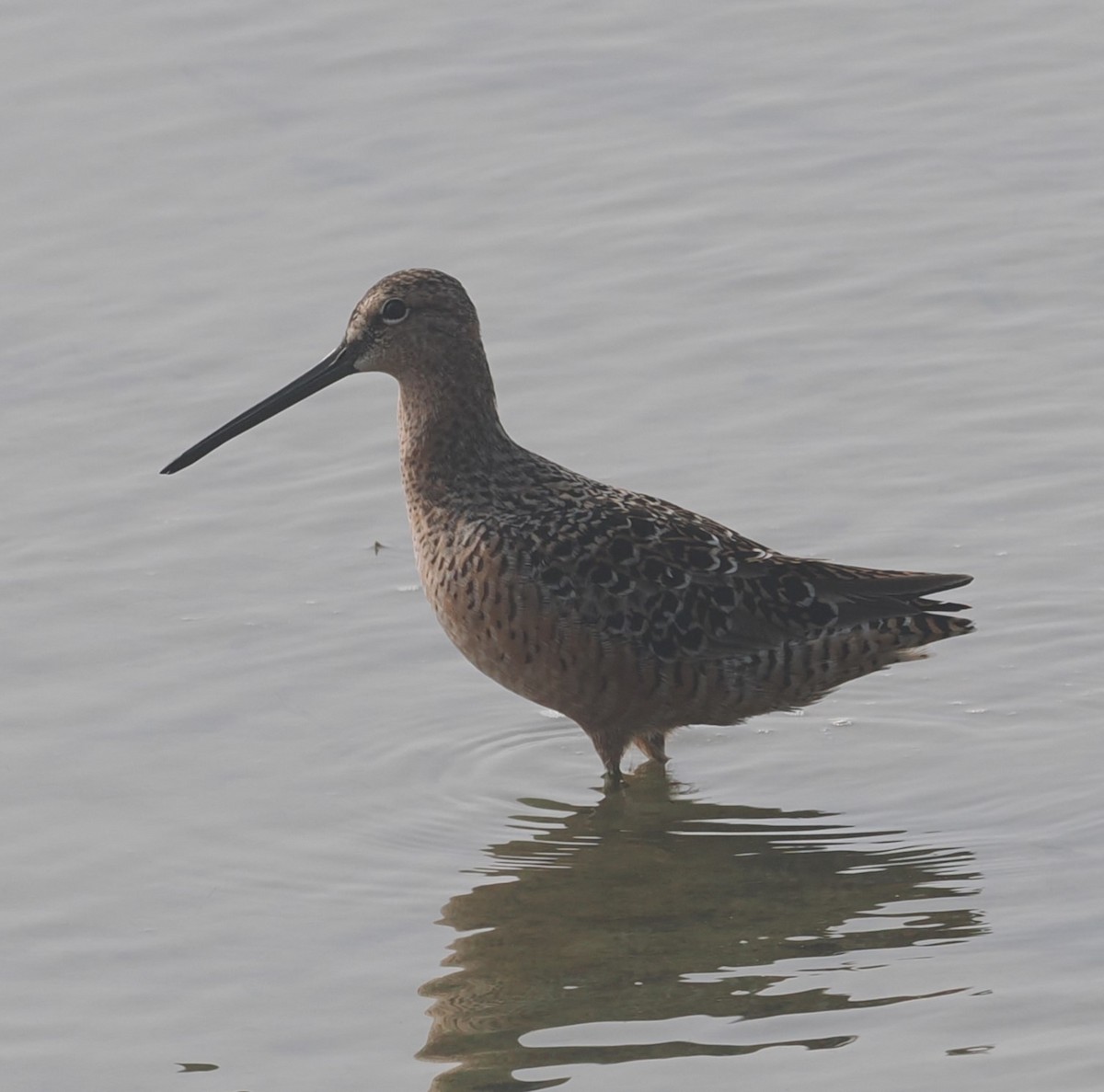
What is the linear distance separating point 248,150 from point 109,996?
670cm

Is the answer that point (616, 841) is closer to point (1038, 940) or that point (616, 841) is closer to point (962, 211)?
point (1038, 940)

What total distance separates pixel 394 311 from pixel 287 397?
524mm

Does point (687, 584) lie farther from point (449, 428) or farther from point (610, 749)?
point (449, 428)

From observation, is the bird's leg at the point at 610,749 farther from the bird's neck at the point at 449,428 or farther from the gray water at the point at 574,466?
the bird's neck at the point at 449,428

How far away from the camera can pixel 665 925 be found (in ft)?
23.9

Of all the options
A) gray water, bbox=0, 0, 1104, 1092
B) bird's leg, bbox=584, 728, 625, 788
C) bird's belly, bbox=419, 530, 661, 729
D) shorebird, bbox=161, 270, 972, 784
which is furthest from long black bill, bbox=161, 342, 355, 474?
bird's leg, bbox=584, 728, 625, 788

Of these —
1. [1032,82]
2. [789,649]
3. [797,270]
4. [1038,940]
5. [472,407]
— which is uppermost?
[1032,82]

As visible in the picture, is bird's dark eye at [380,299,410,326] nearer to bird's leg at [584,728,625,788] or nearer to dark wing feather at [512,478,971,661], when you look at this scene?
dark wing feather at [512,478,971,661]

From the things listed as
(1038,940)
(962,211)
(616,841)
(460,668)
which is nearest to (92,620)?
(460,668)

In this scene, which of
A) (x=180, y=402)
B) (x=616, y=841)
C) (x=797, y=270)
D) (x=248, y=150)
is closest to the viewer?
(x=616, y=841)

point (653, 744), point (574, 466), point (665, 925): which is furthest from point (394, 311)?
point (665, 925)

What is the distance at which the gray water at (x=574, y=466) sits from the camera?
6805 millimetres

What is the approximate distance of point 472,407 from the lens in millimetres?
8586

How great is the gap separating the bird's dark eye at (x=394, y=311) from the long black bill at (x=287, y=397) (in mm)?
193
